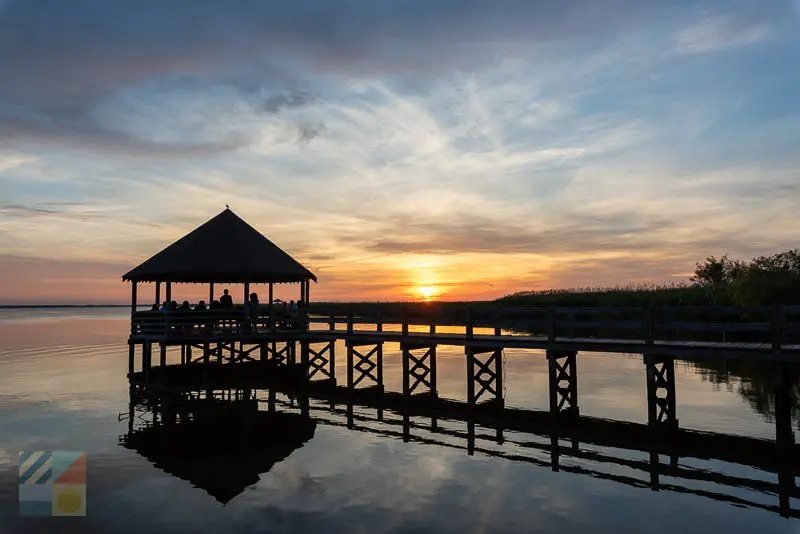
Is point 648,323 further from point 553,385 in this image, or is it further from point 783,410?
point 783,410

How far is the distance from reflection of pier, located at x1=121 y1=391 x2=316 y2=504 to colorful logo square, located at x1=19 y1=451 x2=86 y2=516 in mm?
1560

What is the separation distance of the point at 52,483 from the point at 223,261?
14338 mm

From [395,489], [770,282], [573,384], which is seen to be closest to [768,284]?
[770,282]

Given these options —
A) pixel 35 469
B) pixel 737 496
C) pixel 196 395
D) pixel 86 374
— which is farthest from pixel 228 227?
pixel 737 496

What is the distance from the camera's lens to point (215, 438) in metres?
16.1

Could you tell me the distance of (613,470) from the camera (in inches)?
507

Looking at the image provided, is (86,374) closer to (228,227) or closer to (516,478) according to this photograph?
(228,227)

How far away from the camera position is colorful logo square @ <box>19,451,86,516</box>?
10945 mm

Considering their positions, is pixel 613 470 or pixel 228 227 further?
pixel 228 227

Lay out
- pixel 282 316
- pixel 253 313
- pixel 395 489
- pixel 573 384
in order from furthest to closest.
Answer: pixel 282 316 < pixel 253 313 < pixel 573 384 < pixel 395 489

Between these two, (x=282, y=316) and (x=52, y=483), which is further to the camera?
(x=282, y=316)

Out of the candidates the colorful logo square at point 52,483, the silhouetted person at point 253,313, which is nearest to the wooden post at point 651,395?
the colorful logo square at point 52,483

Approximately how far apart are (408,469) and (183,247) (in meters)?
18.1

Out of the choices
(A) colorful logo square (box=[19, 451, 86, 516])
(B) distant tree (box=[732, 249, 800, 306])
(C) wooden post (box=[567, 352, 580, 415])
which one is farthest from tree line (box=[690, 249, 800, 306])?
(A) colorful logo square (box=[19, 451, 86, 516])
